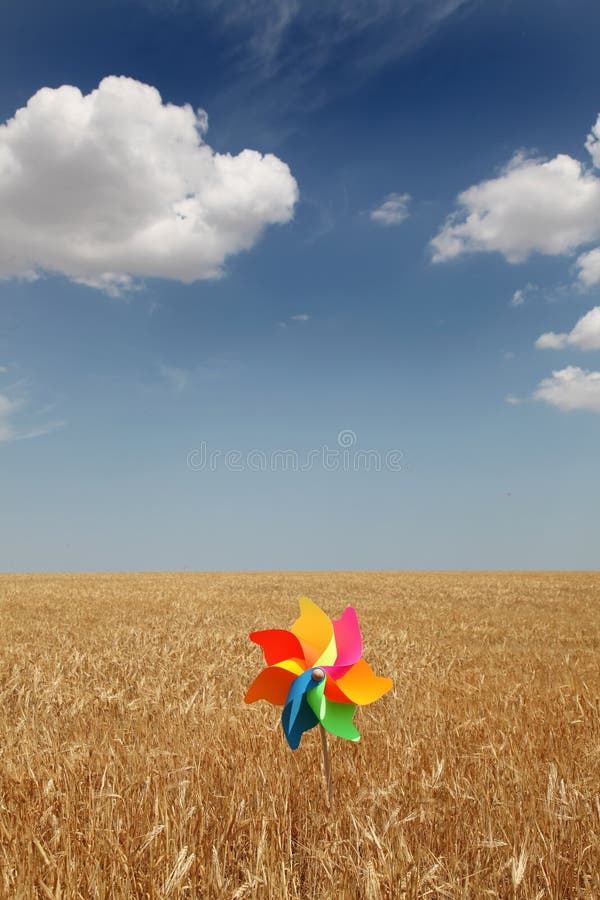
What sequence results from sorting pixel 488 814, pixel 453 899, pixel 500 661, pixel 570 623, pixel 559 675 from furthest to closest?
1. pixel 570 623
2. pixel 500 661
3. pixel 559 675
4. pixel 488 814
5. pixel 453 899

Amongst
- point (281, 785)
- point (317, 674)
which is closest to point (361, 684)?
point (317, 674)

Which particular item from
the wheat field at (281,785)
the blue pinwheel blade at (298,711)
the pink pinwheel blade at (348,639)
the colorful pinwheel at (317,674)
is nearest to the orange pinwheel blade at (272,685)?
the colorful pinwheel at (317,674)

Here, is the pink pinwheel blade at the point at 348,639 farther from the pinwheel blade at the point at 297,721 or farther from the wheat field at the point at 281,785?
the wheat field at the point at 281,785

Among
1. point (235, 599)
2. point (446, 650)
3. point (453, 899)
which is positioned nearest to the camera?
point (453, 899)

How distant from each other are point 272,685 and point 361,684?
474mm

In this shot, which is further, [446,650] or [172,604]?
[172,604]

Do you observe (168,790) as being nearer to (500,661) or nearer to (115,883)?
(115,883)

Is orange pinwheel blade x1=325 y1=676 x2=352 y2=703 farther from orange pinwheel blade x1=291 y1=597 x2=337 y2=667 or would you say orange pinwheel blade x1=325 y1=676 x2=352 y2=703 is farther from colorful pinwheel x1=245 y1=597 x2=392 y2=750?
orange pinwheel blade x1=291 y1=597 x2=337 y2=667

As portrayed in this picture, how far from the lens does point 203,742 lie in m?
4.73

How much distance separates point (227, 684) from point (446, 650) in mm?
4147

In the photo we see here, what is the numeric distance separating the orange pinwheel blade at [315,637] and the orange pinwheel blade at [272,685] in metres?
0.15

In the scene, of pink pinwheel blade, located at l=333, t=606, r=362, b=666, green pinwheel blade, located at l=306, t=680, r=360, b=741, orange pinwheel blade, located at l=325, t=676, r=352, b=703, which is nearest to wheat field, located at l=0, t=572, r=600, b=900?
green pinwheel blade, located at l=306, t=680, r=360, b=741

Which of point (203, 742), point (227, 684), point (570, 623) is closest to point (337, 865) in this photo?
point (203, 742)

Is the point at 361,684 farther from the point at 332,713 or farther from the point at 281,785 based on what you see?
the point at 281,785
